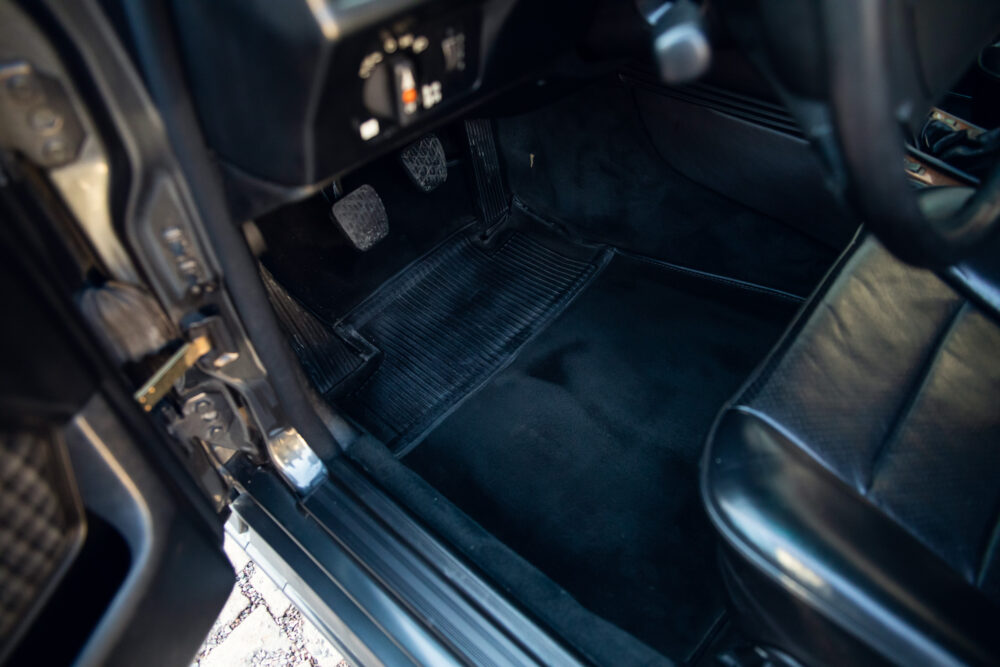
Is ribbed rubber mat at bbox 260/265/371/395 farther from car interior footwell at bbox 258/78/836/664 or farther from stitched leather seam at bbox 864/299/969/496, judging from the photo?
stitched leather seam at bbox 864/299/969/496

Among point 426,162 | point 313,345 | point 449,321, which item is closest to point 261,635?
point 313,345

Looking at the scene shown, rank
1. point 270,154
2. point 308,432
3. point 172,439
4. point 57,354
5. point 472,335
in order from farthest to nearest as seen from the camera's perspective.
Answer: point 472,335, point 308,432, point 172,439, point 270,154, point 57,354

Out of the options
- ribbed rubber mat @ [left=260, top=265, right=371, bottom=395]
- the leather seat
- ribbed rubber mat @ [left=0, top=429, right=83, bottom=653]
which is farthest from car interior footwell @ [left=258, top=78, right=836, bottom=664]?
ribbed rubber mat @ [left=0, top=429, right=83, bottom=653]

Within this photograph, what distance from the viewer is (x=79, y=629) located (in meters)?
0.75

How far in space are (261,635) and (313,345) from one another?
2.04 feet

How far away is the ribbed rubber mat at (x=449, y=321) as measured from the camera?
151 cm

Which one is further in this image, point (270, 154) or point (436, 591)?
point (436, 591)

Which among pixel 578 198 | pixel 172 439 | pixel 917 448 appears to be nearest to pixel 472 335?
pixel 578 198

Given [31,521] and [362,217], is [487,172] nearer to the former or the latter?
[362,217]

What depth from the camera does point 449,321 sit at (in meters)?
1.65

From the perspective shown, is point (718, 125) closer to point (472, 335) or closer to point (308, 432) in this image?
point (472, 335)

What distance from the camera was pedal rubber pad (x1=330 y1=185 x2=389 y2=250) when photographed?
1.55 metres

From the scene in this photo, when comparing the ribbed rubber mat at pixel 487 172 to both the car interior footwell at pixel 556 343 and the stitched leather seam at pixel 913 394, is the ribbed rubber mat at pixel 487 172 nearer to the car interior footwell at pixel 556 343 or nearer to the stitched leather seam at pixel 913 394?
the car interior footwell at pixel 556 343

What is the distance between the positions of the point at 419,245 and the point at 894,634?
4.27 feet
